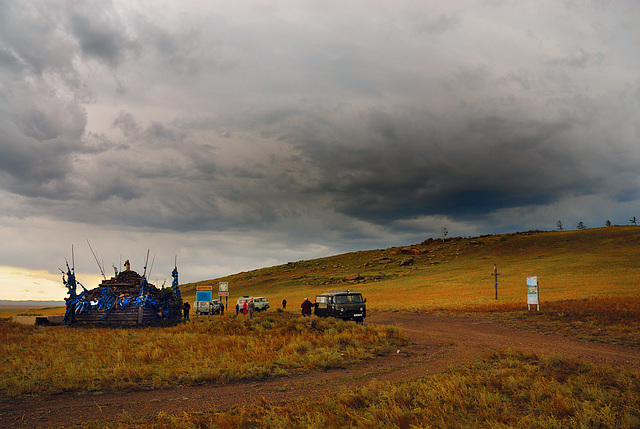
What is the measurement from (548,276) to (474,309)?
83.6ft

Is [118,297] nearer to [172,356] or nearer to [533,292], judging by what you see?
[172,356]

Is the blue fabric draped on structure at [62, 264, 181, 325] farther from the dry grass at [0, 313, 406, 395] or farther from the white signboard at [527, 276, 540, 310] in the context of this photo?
the white signboard at [527, 276, 540, 310]

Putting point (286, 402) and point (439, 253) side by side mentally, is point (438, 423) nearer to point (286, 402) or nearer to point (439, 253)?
point (286, 402)

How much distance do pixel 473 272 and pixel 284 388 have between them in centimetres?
6339

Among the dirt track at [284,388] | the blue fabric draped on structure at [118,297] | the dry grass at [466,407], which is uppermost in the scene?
the blue fabric draped on structure at [118,297]

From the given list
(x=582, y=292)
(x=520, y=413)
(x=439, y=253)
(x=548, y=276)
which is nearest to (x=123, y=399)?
(x=520, y=413)

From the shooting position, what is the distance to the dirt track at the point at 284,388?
10016 millimetres

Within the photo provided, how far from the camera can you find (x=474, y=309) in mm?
35031

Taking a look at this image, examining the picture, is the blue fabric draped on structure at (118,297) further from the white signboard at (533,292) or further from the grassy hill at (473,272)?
the white signboard at (533,292)

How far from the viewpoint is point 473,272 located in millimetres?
69062

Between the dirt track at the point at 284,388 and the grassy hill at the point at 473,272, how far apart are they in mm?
19902

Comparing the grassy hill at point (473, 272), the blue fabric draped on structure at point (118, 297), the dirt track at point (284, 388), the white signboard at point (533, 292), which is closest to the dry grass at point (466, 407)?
the dirt track at point (284, 388)

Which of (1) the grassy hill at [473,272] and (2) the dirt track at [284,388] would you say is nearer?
(2) the dirt track at [284,388]

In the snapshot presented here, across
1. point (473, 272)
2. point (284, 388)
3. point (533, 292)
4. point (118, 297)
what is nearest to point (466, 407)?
point (284, 388)
